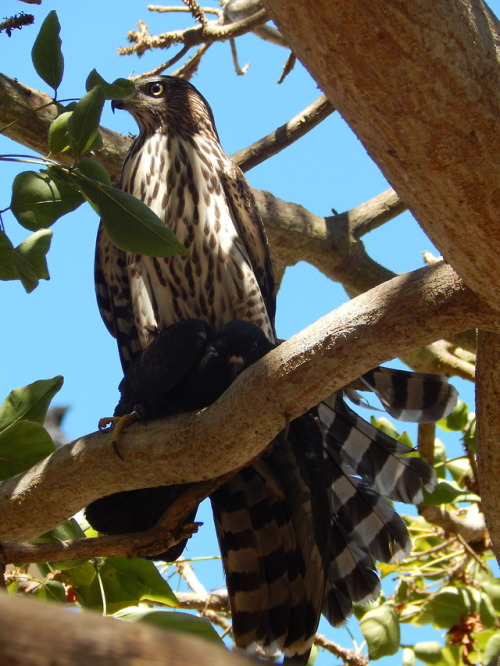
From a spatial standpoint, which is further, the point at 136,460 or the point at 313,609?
the point at 313,609

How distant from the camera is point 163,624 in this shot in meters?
2.27

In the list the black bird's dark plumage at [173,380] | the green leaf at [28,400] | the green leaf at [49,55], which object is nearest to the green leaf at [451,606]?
the black bird's dark plumage at [173,380]

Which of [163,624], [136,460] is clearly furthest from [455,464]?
[163,624]

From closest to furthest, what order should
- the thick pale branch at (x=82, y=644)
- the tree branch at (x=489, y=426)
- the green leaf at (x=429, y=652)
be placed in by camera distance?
the thick pale branch at (x=82, y=644) → the tree branch at (x=489, y=426) → the green leaf at (x=429, y=652)

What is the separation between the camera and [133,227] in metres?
2.38

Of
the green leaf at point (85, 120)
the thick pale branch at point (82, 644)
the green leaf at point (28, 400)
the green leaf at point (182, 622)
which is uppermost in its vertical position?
the green leaf at point (85, 120)

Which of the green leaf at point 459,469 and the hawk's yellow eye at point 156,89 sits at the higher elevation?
the hawk's yellow eye at point 156,89

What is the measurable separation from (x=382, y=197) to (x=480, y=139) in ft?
10.8

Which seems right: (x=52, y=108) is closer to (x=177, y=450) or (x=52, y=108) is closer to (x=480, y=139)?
(x=177, y=450)

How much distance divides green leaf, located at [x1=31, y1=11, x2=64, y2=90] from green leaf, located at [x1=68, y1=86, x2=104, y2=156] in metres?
0.19

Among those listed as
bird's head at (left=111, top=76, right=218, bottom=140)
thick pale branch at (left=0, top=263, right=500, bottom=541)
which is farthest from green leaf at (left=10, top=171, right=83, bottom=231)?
bird's head at (left=111, top=76, right=218, bottom=140)

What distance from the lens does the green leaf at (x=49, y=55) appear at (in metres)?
2.47

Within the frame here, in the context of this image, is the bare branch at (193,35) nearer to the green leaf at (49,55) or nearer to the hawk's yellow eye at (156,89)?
the hawk's yellow eye at (156,89)

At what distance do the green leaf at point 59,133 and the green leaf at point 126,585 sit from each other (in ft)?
4.95
